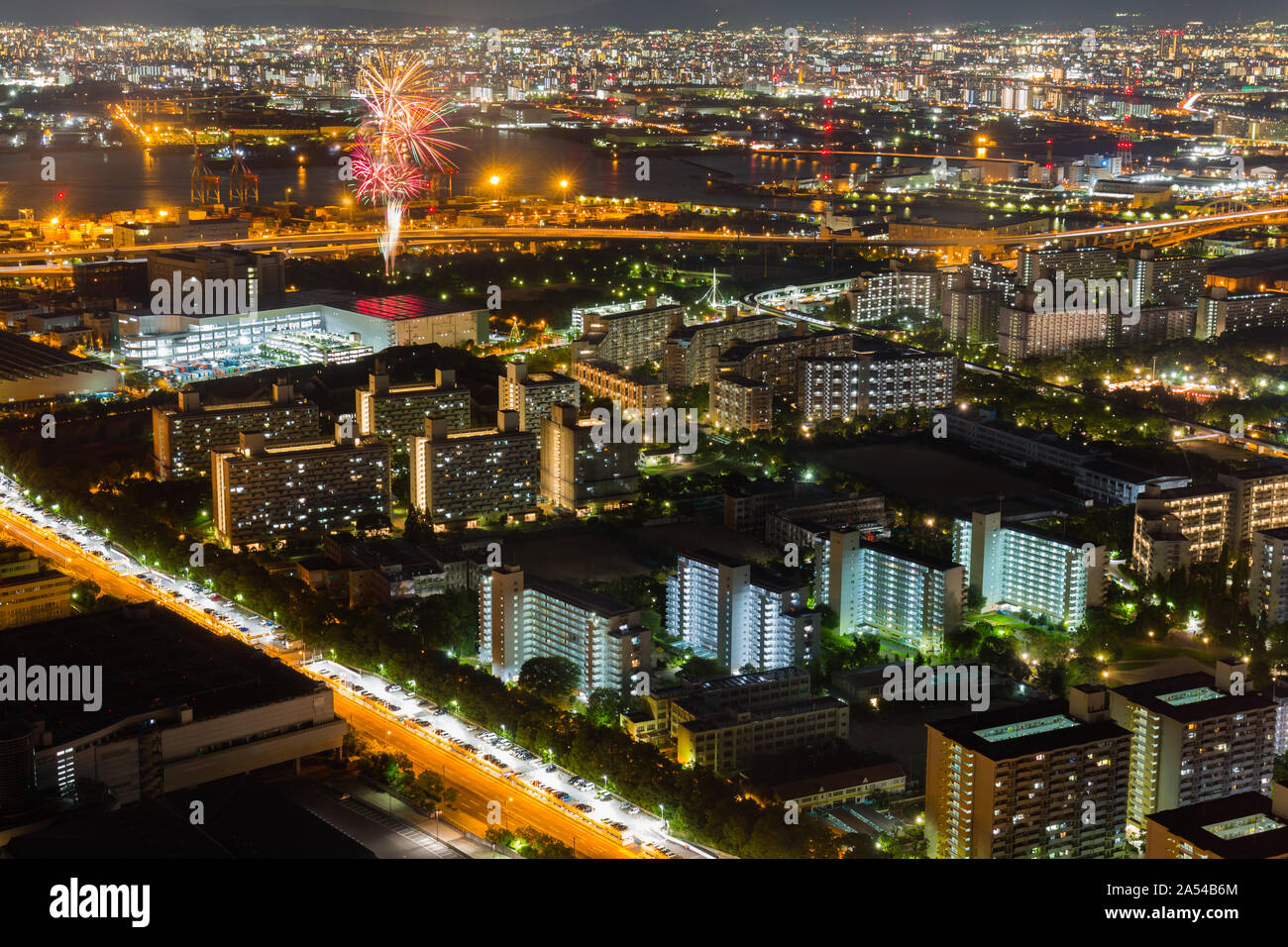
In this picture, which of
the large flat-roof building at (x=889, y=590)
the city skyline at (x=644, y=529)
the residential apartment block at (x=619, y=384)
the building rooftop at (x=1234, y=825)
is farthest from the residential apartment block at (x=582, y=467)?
the building rooftop at (x=1234, y=825)

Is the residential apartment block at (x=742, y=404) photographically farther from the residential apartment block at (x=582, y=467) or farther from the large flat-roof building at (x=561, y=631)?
the large flat-roof building at (x=561, y=631)

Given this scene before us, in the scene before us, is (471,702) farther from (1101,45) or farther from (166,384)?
(1101,45)

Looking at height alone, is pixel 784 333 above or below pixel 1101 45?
below

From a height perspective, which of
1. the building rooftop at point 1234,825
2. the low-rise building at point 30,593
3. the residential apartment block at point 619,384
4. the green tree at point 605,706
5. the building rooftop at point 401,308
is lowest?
the green tree at point 605,706

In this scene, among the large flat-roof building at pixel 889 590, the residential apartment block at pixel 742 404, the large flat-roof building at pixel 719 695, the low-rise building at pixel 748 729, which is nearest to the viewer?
the low-rise building at pixel 748 729

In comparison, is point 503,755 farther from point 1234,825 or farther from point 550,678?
point 1234,825

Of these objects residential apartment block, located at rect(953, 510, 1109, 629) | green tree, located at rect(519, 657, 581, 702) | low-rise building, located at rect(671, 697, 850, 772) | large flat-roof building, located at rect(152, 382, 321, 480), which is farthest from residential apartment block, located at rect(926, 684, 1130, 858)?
large flat-roof building, located at rect(152, 382, 321, 480)
